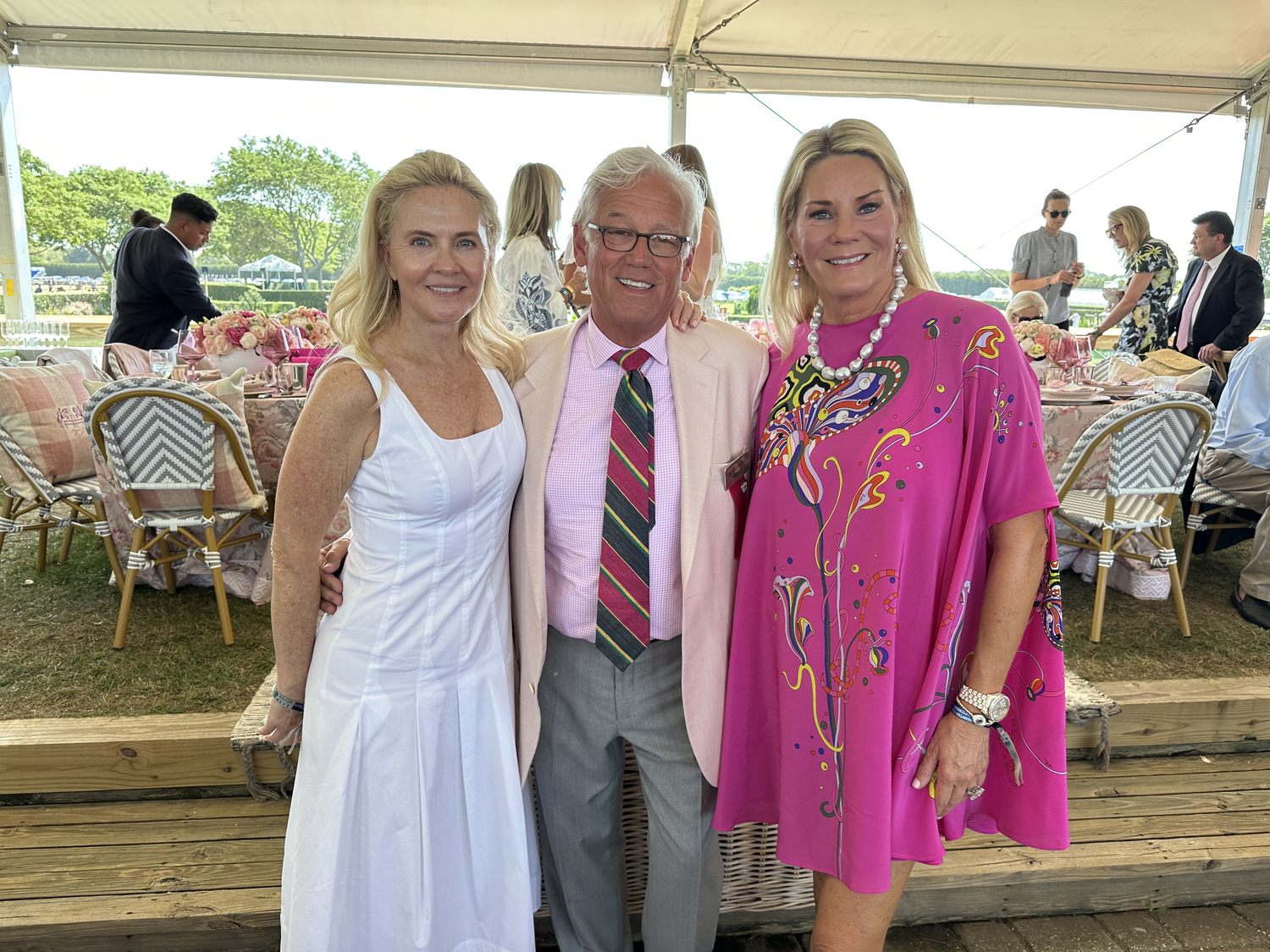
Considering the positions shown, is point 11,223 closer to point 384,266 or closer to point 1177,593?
point 384,266

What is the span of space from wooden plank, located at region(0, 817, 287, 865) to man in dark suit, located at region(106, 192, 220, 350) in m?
3.64

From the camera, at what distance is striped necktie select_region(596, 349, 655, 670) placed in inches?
58.4

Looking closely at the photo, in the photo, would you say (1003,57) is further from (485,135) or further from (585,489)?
(585,489)

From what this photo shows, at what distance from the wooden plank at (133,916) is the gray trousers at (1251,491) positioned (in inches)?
161

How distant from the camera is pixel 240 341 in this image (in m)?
4.06

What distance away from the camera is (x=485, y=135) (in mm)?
7578

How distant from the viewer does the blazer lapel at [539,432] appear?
59.8 inches

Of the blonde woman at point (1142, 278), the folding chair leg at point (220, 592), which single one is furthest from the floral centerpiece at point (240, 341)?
the blonde woman at point (1142, 278)

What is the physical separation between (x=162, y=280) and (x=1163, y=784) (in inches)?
232

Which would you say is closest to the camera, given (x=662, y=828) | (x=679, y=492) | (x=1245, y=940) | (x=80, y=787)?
(x=679, y=492)

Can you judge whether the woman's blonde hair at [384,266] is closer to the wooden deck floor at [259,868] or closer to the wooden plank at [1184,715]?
the wooden deck floor at [259,868]

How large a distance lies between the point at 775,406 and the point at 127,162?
8.28 meters

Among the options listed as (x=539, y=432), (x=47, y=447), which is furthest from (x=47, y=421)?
(x=539, y=432)

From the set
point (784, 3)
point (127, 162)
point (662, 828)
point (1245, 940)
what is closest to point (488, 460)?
point (662, 828)
